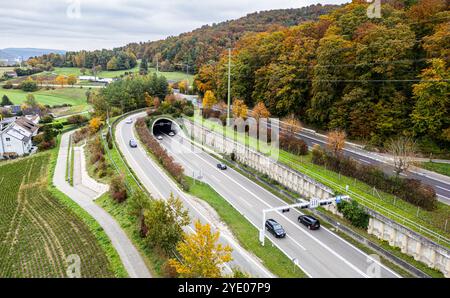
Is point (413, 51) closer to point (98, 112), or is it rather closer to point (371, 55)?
point (371, 55)

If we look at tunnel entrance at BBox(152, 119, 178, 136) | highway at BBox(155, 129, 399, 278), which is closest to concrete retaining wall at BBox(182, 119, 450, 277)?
highway at BBox(155, 129, 399, 278)

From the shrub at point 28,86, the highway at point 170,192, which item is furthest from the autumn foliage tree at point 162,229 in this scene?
the shrub at point 28,86

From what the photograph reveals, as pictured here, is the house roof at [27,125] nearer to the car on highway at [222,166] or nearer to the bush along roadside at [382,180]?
the car on highway at [222,166]

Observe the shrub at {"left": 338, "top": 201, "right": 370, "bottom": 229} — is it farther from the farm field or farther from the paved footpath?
the farm field

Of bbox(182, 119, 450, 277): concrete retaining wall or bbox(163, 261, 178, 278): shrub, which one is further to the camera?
bbox(182, 119, 450, 277): concrete retaining wall

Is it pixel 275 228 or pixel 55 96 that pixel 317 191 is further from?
pixel 55 96

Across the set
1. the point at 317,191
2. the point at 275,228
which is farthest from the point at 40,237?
the point at 317,191
